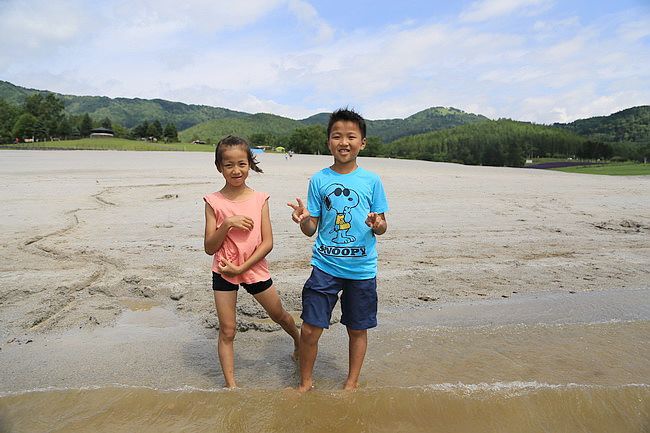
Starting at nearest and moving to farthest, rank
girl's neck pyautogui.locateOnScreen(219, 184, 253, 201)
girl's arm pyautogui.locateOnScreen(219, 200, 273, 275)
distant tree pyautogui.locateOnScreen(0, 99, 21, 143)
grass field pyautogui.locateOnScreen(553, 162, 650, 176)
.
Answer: girl's arm pyautogui.locateOnScreen(219, 200, 273, 275), girl's neck pyautogui.locateOnScreen(219, 184, 253, 201), grass field pyautogui.locateOnScreen(553, 162, 650, 176), distant tree pyautogui.locateOnScreen(0, 99, 21, 143)

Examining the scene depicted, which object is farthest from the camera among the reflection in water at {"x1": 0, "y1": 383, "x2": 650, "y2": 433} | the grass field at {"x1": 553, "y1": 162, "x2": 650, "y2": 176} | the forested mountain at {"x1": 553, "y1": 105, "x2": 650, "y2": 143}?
the forested mountain at {"x1": 553, "y1": 105, "x2": 650, "y2": 143}

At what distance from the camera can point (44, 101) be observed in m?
105

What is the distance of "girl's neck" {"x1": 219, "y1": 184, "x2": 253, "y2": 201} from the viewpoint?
11.1 feet

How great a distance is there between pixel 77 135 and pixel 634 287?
4968 inches

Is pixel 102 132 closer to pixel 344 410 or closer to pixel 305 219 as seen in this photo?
pixel 305 219

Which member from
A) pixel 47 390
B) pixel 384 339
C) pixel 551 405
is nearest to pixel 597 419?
pixel 551 405

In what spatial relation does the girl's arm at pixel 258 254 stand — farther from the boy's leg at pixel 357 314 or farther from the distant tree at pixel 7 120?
the distant tree at pixel 7 120

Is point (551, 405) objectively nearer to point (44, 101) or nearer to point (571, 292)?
point (571, 292)

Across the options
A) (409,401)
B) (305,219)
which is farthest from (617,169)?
(305,219)

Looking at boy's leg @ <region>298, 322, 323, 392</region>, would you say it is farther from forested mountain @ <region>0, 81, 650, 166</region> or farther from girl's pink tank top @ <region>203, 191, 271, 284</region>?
forested mountain @ <region>0, 81, 650, 166</region>

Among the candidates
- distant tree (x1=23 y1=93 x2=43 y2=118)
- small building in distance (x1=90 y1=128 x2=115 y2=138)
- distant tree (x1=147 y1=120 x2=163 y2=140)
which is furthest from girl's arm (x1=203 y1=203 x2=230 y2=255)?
small building in distance (x1=90 y1=128 x2=115 y2=138)

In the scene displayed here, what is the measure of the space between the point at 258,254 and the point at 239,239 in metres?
0.17

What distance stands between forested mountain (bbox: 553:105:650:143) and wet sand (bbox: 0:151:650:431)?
54837 millimetres

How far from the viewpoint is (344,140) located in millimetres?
3213
